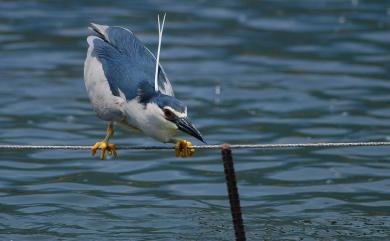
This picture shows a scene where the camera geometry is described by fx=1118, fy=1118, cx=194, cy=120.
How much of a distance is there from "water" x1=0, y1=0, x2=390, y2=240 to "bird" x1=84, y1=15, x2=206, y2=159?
168 centimetres

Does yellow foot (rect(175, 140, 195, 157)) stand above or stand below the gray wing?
below

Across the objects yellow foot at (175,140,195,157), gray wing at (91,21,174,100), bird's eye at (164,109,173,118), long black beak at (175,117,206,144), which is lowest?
yellow foot at (175,140,195,157)

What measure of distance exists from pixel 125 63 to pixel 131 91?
42cm

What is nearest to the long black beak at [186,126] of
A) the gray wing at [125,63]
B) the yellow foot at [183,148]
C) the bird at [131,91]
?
the bird at [131,91]

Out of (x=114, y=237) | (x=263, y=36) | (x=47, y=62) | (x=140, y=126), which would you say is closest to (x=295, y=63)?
(x=263, y=36)

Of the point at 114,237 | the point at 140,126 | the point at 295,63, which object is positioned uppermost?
the point at 295,63

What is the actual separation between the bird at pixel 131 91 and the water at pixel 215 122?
1677 millimetres

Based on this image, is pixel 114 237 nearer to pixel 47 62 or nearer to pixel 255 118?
pixel 255 118

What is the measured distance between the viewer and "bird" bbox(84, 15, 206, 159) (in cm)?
741

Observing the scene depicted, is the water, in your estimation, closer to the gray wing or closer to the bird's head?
the gray wing

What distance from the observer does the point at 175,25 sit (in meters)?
16.4

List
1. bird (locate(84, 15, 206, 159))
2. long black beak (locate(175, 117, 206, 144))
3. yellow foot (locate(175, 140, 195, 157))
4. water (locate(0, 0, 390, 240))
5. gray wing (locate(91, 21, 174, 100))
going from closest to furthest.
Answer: long black beak (locate(175, 117, 206, 144)) < bird (locate(84, 15, 206, 159)) < yellow foot (locate(175, 140, 195, 157)) < gray wing (locate(91, 21, 174, 100)) < water (locate(0, 0, 390, 240))

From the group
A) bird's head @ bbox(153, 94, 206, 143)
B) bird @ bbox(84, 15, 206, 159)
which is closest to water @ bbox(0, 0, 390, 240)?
bird @ bbox(84, 15, 206, 159)

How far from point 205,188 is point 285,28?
5.84 m
